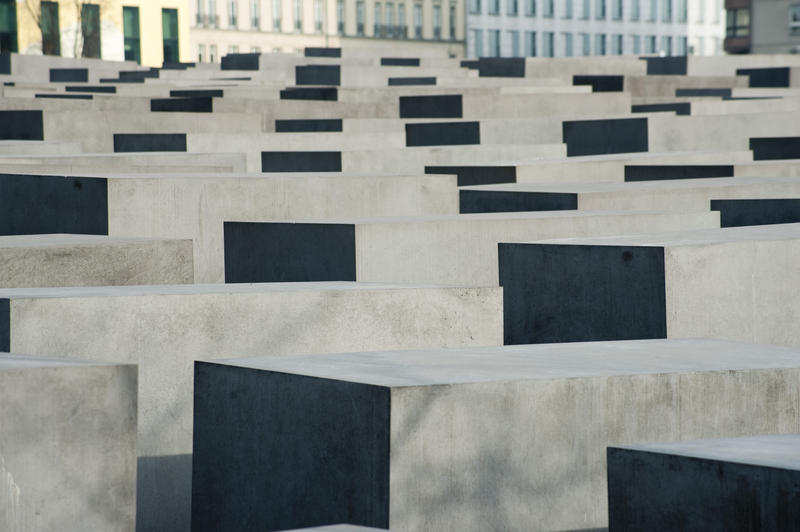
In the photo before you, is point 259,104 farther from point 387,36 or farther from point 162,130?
point 387,36

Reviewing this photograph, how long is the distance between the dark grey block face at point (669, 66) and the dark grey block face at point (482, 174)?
22.1 meters

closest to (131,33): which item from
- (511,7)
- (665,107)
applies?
(665,107)

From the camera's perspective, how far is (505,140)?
1597 cm

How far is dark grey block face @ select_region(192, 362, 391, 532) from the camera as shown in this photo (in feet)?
13.4

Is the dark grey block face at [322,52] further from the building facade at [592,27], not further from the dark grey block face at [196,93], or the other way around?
the building facade at [592,27]

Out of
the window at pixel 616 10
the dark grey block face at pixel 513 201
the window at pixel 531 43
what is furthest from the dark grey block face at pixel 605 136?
the window at pixel 616 10

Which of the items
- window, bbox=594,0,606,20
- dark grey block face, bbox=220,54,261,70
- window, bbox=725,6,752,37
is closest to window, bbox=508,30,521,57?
window, bbox=594,0,606,20

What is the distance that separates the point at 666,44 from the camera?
11050 cm

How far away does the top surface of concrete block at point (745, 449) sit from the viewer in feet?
11.6

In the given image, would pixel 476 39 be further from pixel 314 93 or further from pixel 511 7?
pixel 314 93

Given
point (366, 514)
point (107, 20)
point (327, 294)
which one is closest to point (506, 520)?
point (366, 514)

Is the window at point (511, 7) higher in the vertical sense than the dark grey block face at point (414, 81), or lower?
higher

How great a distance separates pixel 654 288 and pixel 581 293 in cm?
35

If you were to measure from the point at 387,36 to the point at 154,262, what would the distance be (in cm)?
8977
